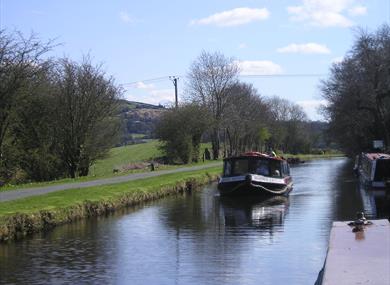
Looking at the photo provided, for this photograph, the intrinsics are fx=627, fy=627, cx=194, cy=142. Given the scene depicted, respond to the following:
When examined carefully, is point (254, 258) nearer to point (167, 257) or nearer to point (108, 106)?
point (167, 257)

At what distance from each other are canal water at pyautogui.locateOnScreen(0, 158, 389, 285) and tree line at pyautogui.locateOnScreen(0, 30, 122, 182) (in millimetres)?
10700

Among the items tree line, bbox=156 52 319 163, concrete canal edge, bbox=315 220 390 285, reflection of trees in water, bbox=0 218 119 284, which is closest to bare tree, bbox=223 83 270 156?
tree line, bbox=156 52 319 163

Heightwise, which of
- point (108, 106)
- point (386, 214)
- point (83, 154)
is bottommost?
point (386, 214)

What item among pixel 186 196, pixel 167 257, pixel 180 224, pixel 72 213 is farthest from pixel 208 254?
pixel 186 196

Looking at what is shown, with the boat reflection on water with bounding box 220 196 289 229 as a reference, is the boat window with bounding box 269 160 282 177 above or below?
above

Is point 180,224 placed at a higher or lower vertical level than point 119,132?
lower

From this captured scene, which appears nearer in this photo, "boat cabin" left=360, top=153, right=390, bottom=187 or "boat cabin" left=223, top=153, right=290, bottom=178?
"boat cabin" left=360, top=153, right=390, bottom=187

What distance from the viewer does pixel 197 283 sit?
12195mm

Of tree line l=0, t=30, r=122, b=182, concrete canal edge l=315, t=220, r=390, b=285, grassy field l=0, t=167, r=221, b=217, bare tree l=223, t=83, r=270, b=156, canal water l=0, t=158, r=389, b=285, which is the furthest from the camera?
bare tree l=223, t=83, r=270, b=156

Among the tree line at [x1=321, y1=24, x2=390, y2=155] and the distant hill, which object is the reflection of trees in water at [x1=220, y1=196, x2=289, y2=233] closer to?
the tree line at [x1=321, y1=24, x2=390, y2=155]

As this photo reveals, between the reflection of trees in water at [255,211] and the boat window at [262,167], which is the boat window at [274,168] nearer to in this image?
the boat window at [262,167]

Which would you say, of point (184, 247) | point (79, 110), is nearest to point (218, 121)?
point (79, 110)

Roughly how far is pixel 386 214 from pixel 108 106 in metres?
21.9

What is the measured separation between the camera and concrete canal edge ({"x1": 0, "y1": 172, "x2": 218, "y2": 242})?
725 inches
